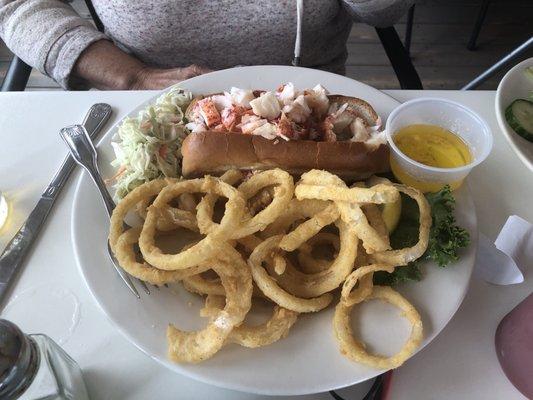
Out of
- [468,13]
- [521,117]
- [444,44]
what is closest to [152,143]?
[521,117]

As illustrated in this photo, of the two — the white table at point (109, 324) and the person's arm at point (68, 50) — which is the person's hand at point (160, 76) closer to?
the person's arm at point (68, 50)

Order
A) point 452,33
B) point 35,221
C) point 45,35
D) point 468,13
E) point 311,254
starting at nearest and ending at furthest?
point 311,254
point 35,221
point 45,35
point 452,33
point 468,13

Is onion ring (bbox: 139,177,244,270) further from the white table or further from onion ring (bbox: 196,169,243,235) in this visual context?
the white table

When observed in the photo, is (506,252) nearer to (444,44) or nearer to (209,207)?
(209,207)

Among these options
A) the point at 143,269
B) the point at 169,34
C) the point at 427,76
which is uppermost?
the point at 169,34

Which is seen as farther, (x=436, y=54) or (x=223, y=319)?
(x=436, y=54)

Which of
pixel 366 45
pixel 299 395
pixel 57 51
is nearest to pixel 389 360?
pixel 299 395
